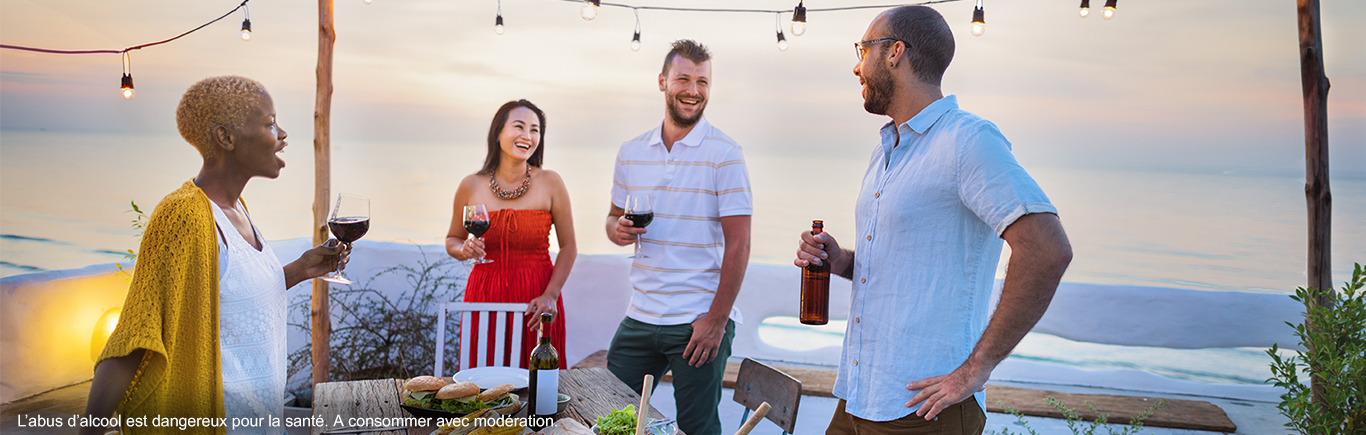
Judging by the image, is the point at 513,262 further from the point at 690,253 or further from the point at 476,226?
the point at 690,253

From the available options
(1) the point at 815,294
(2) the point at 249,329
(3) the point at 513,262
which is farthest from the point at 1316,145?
(2) the point at 249,329

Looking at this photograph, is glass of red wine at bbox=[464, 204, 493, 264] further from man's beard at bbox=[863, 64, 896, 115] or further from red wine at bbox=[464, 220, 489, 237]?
man's beard at bbox=[863, 64, 896, 115]

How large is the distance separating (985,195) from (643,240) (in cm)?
146

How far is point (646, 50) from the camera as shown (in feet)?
19.1

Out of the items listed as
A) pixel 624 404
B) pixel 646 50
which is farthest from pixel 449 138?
pixel 624 404

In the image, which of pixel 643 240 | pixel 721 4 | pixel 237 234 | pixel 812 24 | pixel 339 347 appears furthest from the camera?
pixel 812 24

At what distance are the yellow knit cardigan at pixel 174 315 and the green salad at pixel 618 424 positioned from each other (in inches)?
30.4

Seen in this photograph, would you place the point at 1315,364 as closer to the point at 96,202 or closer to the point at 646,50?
the point at 646,50

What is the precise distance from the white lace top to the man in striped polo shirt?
1127 mm

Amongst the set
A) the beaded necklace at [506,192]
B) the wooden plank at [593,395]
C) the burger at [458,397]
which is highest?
the beaded necklace at [506,192]

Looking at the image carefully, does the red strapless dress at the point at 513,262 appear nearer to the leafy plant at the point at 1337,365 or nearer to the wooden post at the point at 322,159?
the wooden post at the point at 322,159

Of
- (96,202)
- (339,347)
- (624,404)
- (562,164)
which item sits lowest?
(339,347)

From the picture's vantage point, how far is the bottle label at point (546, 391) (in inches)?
68.6

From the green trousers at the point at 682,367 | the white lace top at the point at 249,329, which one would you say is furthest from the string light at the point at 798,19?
the white lace top at the point at 249,329
